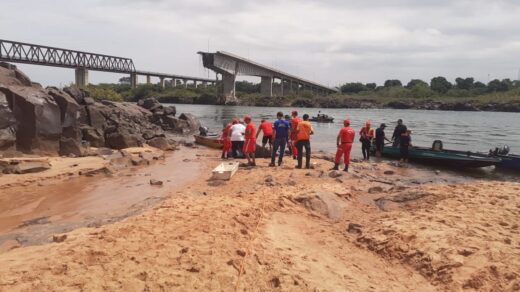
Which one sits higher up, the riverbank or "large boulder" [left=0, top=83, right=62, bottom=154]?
"large boulder" [left=0, top=83, right=62, bottom=154]

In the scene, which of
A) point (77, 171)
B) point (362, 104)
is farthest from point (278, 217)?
point (362, 104)

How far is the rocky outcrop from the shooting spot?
15102 millimetres

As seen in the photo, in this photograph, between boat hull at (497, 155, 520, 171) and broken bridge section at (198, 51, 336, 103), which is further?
broken bridge section at (198, 51, 336, 103)

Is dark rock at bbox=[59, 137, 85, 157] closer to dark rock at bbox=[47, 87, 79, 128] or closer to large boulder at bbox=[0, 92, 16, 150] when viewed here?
dark rock at bbox=[47, 87, 79, 128]

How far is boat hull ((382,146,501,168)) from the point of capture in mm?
17109

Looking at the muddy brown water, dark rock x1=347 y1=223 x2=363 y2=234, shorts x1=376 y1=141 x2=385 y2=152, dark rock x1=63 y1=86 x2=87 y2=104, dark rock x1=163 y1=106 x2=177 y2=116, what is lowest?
the muddy brown water

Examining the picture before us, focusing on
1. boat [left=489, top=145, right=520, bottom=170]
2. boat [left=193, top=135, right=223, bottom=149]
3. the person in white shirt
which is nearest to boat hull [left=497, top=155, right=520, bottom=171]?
boat [left=489, top=145, right=520, bottom=170]

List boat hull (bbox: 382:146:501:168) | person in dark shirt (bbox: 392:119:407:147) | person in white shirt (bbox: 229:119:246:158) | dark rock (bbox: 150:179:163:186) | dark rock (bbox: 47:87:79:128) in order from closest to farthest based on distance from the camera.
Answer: dark rock (bbox: 150:179:163:186)
person in white shirt (bbox: 229:119:246:158)
dark rock (bbox: 47:87:79:128)
boat hull (bbox: 382:146:501:168)
person in dark shirt (bbox: 392:119:407:147)

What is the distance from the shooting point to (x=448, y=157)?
58.9ft

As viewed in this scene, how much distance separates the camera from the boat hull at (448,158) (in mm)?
17109

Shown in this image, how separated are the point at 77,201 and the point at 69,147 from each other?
22.0 ft

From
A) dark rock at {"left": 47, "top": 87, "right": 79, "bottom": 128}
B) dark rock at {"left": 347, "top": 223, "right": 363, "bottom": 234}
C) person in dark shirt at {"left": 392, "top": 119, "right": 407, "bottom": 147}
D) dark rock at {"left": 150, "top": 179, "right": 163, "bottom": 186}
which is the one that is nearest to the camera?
dark rock at {"left": 347, "top": 223, "right": 363, "bottom": 234}

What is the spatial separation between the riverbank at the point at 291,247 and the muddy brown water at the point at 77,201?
85 cm

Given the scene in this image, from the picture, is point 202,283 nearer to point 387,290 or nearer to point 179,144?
point 387,290
